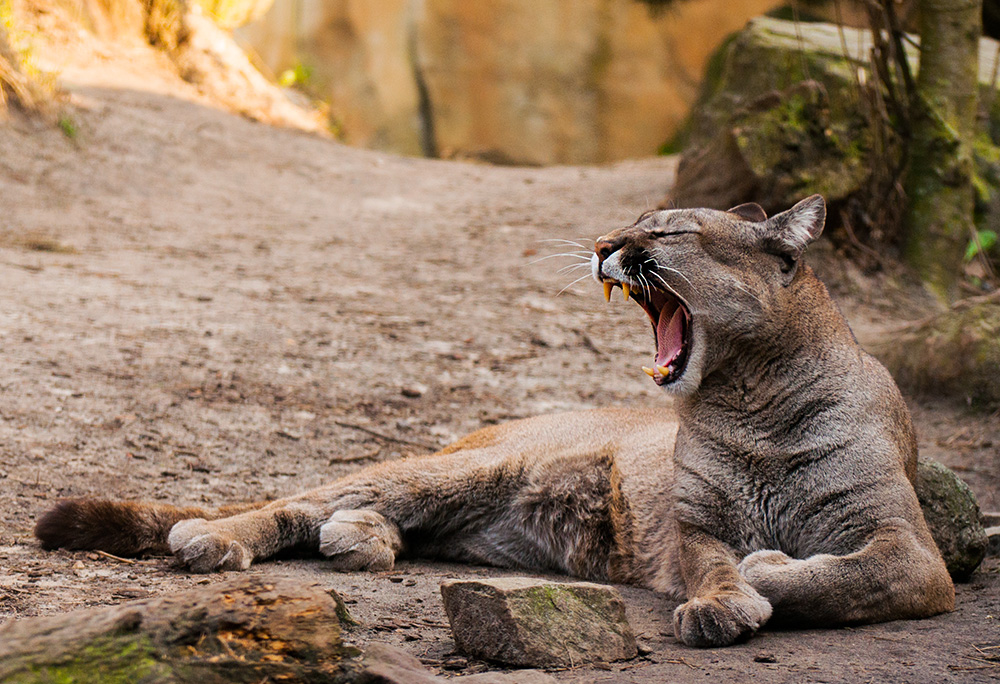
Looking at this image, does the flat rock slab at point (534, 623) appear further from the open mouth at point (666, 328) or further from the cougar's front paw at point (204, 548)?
the cougar's front paw at point (204, 548)

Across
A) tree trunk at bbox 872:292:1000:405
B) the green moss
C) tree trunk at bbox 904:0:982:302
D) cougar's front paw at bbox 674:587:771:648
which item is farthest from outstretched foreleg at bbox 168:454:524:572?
tree trunk at bbox 904:0:982:302

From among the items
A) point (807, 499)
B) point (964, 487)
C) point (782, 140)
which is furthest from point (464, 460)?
point (782, 140)

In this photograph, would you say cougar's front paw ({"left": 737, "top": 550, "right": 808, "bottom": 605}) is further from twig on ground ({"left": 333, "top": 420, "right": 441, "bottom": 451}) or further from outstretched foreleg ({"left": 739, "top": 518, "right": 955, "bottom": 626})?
twig on ground ({"left": 333, "top": 420, "right": 441, "bottom": 451})

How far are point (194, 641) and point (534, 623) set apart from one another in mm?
988

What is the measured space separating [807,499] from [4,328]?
4835 mm

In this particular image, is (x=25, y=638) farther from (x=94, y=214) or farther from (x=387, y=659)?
(x=94, y=214)

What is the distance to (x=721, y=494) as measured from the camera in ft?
11.4

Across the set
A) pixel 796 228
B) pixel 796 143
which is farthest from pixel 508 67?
pixel 796 228

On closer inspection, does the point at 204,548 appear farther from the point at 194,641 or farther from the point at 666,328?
the point at 666,328

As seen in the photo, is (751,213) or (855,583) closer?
(855,583)

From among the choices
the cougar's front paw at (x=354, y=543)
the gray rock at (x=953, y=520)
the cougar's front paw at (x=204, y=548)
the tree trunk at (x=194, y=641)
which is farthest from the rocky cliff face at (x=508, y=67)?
the tree trunk at (x=194, y=641)

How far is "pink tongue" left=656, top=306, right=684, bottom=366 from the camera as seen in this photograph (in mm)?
3578

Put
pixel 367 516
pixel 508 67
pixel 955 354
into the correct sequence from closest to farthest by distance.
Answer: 1. pixel 367 516
2. pixel 955 354
3. pixel 508 67

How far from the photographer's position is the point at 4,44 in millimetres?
9602
